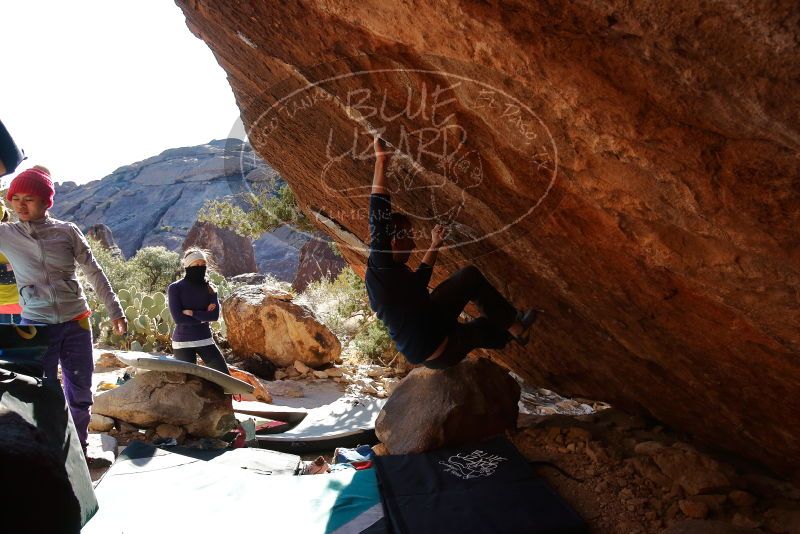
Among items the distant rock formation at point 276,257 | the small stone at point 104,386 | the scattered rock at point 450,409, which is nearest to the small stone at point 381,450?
the scattered rock at point 450,409

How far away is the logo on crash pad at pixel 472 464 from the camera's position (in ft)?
11.3

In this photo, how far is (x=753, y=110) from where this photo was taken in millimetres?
1677

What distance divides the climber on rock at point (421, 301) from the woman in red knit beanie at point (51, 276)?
2.14 meters

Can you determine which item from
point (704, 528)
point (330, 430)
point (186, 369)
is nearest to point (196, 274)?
point (186, 369)

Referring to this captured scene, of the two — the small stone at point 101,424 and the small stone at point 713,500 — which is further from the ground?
the small stone at point 713,500

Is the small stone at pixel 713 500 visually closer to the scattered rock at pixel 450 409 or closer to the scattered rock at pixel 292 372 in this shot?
the scattered rock at pixel 450 409

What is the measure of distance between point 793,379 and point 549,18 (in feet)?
7.69

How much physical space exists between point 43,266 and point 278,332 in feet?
18.9

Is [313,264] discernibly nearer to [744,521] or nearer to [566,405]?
[566,405]

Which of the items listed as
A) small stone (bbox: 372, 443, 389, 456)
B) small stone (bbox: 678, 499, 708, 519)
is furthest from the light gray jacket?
small stone (bbox: 678, 499, 708, 519)

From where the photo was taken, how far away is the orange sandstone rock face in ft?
5.69

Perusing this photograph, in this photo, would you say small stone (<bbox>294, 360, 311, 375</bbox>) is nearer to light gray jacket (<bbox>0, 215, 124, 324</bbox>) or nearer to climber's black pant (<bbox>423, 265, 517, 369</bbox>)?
light gray jacket (<bbox>0, 215, 124, 324</bbox>)

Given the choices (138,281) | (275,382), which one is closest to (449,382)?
(275,382)

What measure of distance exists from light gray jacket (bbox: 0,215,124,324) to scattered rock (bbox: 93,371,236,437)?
1405 mm
